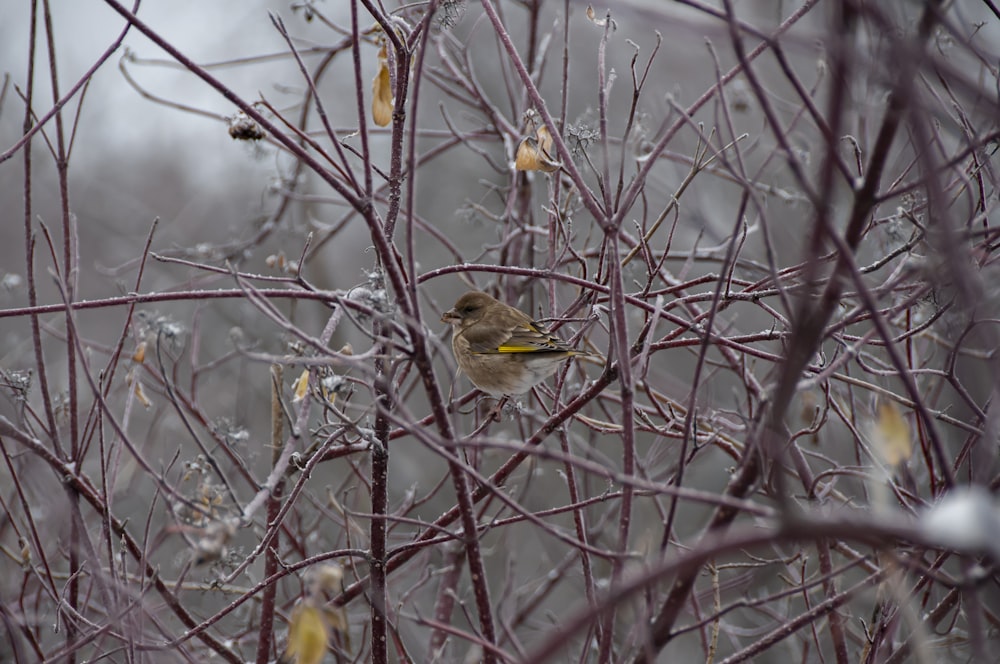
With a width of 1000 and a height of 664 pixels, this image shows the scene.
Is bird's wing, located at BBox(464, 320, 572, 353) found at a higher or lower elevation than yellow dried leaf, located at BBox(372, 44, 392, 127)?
higher

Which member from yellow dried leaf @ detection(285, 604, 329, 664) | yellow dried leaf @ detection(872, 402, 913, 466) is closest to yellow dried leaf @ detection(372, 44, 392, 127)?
yellow dried leaf @ detection(285, 604, 329, 664)

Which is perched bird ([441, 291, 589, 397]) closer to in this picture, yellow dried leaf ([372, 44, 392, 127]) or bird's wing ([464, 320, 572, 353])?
bird's wing ([464, 320, 572, 353])

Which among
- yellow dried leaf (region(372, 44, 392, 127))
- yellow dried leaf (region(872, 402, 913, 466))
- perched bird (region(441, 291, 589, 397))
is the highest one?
perched bird (region(441, 291, 589, 397))

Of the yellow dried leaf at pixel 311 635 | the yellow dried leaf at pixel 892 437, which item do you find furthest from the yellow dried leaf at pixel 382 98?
the yellow dried leaf at pixel 892 437

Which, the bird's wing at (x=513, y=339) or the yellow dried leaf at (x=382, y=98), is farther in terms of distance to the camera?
the bird's wing at (x=513, y=339)

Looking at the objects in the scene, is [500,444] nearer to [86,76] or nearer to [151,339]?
[86,76]

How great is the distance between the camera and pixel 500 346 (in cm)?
389

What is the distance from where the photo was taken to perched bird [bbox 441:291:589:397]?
3.65 m

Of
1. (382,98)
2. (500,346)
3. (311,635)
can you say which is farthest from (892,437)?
(500,346)

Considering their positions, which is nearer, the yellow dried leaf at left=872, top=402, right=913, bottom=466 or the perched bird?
the yellow dried leaf at left=872, top=402, right=913, bottom=466

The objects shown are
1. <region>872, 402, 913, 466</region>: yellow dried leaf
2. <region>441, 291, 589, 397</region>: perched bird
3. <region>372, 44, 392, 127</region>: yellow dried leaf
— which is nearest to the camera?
<region>872, 402, 913, 466</region>: yellow dried leaf

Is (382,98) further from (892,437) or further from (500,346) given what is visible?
(500,346)

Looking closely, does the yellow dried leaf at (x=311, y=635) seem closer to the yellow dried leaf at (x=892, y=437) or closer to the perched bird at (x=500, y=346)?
the yellow dried leaf at (x=892, y=437)

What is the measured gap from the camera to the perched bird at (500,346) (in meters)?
3.65
